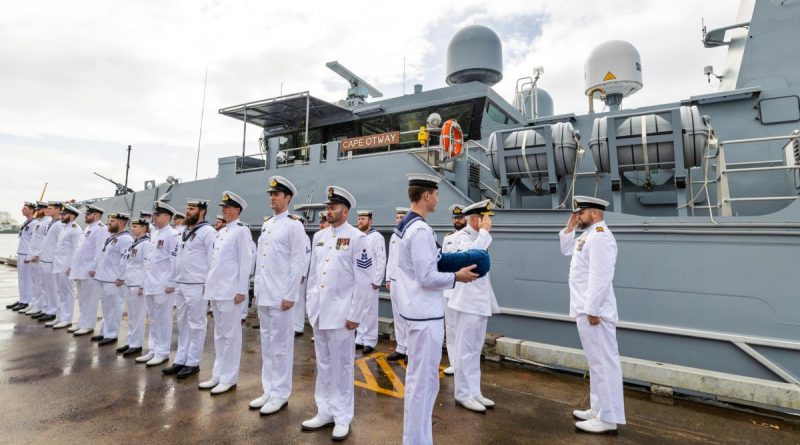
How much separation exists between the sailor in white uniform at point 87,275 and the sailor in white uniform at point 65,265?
604mm

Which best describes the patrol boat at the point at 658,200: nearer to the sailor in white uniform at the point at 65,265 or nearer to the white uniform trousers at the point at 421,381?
the white uniform trousers at the point at 421,381

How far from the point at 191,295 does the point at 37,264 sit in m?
5.74

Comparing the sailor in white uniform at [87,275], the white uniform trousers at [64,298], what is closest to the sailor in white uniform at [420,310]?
the sailor in white uniform at [87,275]

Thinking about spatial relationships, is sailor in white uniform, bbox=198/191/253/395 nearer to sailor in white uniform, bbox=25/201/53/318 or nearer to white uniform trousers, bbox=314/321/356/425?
white uniform trousers, bbox=314/321/356/425

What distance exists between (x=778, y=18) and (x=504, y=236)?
5.44 m

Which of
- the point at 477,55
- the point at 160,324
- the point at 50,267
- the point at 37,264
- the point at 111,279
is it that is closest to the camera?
the point at 160,324

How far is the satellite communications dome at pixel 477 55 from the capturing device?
958cm

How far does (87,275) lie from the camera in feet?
19.8

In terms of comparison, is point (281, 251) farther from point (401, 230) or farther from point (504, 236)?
point (504, 236)

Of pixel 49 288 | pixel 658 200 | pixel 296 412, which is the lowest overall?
pixel 296 412

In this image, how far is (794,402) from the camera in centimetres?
341

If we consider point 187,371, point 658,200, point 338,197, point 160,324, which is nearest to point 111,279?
point 160,324

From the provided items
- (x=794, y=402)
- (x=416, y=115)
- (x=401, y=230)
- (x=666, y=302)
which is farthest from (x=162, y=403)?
(x=416, y=115)

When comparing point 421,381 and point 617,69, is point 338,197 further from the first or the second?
point 617,69
